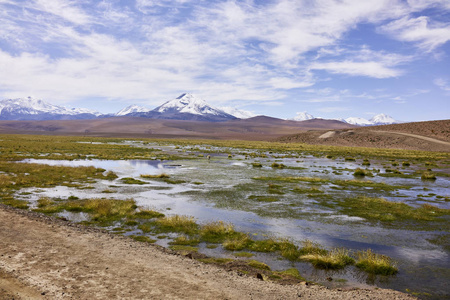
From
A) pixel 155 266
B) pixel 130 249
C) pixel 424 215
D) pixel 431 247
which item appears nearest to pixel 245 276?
pixel 155 266

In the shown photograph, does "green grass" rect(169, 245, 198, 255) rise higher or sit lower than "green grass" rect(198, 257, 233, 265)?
lower

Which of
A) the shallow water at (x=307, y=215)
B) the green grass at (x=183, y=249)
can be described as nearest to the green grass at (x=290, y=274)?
the shallow water at (x=307, y=215)

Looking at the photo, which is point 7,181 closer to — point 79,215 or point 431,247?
point 79,215

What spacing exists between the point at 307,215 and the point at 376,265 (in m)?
7.97

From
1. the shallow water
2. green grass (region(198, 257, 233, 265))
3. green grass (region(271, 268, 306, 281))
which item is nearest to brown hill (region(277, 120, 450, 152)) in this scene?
the shallow water

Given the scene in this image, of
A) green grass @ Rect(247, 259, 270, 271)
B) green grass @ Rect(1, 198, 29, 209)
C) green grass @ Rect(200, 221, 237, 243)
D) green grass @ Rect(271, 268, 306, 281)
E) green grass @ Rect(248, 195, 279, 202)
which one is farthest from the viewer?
green grass @ Rect(248, 195, 279, 202)

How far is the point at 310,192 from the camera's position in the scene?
1058 inches

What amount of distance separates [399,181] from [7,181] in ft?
132

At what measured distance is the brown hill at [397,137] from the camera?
327 ft

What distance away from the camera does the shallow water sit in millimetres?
11125

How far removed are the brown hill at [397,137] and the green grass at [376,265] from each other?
9831 cm

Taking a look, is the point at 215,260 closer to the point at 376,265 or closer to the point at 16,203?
the point at 376,265

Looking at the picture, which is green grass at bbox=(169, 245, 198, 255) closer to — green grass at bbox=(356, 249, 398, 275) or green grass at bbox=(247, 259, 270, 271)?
green grass at bbox=(247, 259, 270, 271)

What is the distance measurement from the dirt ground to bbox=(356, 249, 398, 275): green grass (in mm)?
1881
